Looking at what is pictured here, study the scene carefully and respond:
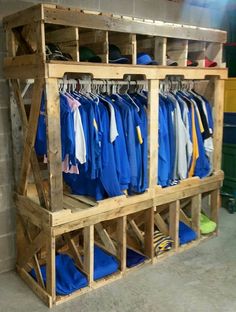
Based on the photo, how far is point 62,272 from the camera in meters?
3.10

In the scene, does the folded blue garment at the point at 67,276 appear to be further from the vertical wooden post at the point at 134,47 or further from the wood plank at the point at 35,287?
the vertical wooden post at the point at 134,47

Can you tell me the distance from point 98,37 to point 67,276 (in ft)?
6.16

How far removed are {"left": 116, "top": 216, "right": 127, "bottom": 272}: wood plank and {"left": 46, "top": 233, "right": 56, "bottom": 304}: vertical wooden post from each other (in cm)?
63

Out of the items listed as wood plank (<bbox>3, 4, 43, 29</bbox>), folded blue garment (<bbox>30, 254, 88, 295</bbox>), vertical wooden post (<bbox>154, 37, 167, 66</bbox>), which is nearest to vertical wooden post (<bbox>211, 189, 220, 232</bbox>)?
vertical wooden post (<bbox>154, 37, 167, 66</bbox>)

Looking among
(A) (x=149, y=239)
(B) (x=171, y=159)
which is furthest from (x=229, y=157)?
(A) (x=149, y=239)

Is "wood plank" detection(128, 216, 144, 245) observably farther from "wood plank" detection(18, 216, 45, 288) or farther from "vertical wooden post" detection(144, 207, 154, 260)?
"wood plank" detection(18, 216, 45, 288)

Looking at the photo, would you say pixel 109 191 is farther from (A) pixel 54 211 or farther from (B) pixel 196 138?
(B) pixel 196 138

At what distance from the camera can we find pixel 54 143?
2.70 m

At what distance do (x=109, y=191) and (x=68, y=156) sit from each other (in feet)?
1.47

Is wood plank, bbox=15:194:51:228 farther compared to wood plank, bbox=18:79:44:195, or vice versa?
wood plank, bbox=15:194:51:228

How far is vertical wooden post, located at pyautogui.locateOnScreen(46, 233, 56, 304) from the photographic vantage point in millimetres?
2807

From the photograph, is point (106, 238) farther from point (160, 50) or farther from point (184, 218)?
point (160, 50)

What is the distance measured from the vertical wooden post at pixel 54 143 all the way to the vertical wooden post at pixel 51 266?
25 cm

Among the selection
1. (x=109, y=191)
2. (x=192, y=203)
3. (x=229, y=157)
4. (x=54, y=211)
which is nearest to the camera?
(x=54, y=211)
